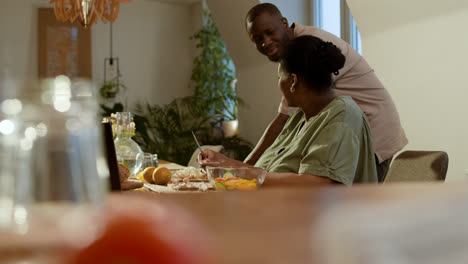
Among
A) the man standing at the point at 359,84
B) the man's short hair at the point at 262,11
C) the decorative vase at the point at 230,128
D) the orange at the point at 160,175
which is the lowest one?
the decorative vase at the point at 230,128

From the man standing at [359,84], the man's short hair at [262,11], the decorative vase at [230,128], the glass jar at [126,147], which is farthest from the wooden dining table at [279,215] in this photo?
the decorative vase at [230,128]

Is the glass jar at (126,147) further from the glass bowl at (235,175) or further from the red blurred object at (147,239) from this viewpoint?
the red blurred object at (147,239)

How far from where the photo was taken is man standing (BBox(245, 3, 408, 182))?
2.13 meters

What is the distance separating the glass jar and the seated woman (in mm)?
355

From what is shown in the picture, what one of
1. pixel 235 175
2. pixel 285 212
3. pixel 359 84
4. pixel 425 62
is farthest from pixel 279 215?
pixel 425 62

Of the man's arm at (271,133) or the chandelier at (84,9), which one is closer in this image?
the man's arm at (271,133)

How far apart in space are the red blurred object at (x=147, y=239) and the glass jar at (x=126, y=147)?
195 centimetres

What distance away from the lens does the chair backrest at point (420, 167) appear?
1.63 metres

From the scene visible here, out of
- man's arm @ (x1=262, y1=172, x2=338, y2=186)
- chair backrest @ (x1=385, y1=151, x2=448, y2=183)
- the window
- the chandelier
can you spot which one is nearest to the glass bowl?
man's arm @ (x1=262, y1=172, x2=338, y2=186)

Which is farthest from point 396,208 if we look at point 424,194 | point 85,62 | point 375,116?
point 85,62

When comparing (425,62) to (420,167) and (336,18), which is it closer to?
(336,18)

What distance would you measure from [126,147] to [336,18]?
3213 mm

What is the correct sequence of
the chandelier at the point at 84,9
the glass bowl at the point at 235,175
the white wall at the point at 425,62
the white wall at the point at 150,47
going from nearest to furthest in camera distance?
the glass bowl at the point at 235,175 → the white wall at the point at 425,62 → the chandelier at the point at 84,9 → the white wall at the point at 150,47

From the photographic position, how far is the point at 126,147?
205cm
